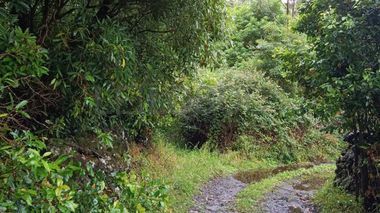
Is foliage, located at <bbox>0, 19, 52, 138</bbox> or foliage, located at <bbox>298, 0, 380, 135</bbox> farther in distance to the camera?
foliage, located at <bbox>298, 0, 380, 135</bbox>

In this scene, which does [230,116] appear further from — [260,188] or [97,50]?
[97,50]

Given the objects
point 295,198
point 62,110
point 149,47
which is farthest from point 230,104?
point 62,110

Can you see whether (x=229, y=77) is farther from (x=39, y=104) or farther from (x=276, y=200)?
(x=39, y=104)

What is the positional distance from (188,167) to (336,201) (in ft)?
12.7

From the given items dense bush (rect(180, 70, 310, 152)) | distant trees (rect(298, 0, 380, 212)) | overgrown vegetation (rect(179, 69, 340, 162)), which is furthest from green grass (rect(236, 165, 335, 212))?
dense bush (rect(180, 70, 310, 152))

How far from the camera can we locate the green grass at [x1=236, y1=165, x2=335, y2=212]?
7.71 metres

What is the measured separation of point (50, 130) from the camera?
4145 millimetres

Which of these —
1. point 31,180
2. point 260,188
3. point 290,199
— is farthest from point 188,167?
point 31,180

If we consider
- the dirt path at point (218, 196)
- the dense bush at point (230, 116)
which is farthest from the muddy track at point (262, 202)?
the dense bush at point (230, 116)

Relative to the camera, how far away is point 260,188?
9023 mm

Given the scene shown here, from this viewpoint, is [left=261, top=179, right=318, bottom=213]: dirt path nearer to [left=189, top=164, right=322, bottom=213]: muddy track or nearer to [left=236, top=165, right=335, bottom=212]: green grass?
[left=189, top=164, right=322, bottom=213]: muddy track

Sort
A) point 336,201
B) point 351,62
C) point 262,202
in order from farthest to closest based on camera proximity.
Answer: point 262,202 → point 336,201 → point 351,62

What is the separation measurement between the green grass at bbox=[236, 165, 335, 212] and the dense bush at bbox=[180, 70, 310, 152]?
2.47 meters

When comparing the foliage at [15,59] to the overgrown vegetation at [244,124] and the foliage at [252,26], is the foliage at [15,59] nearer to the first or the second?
the overgrown vegetation at [244,124]
